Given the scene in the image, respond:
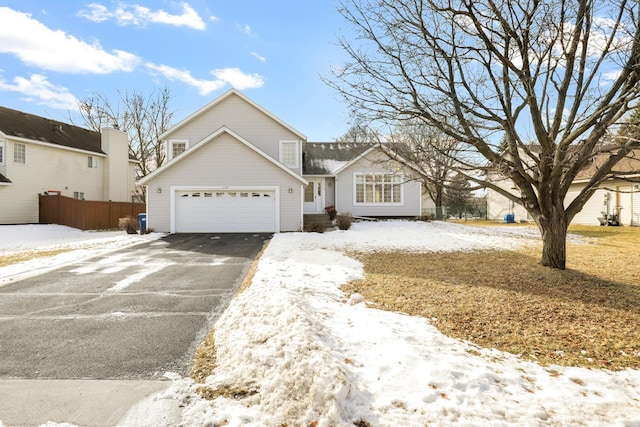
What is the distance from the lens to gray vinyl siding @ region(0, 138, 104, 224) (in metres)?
19.1

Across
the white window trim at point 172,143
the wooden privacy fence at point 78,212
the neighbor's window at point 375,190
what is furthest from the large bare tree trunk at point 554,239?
the wooden privacy fence at point 78,212

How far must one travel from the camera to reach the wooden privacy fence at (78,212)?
1914 cm

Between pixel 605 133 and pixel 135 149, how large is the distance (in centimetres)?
3513

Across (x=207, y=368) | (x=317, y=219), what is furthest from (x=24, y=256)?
(x=317, y=219)

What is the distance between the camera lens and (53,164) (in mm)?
21578

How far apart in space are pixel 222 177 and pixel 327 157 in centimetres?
924

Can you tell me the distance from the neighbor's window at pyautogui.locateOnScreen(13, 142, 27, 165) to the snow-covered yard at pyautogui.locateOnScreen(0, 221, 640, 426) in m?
22.3

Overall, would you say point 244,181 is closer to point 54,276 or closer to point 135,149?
point 54,276

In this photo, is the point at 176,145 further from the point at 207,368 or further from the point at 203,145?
the point at 207,368

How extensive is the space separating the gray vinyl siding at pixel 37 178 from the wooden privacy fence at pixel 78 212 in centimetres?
74

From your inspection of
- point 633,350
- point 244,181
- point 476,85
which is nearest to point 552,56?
point 476,85

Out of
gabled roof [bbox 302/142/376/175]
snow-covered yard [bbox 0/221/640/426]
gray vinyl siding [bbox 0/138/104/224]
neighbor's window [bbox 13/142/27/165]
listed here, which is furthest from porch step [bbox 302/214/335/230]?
neighbor's window [bbox 13/142/27/165]

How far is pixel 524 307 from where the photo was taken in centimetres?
536

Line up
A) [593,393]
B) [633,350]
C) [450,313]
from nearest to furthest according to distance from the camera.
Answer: [593,393] → [633,350] → [450,313]
